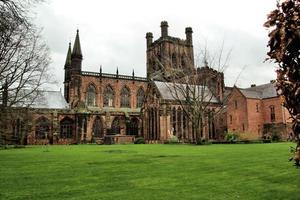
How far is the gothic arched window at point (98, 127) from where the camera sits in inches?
2315

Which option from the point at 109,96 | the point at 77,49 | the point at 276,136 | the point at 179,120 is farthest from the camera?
the point at 109,96

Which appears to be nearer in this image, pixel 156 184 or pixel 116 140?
pixel 156 184

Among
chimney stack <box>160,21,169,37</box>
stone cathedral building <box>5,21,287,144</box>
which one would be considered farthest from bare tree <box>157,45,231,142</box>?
chimney stack <box>160,21,169,37</box>

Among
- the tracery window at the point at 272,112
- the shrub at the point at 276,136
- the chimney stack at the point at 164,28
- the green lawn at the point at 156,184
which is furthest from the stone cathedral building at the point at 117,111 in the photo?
the green lawn at the point at 156,184

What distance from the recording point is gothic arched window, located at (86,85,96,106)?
2478 inches

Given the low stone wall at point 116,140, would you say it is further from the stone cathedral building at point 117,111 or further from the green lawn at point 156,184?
the green lawn at point 156,184

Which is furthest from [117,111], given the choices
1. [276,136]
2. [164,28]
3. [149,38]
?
[276,136]

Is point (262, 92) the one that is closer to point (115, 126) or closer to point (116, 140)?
point (116, 140)

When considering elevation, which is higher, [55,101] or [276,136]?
[55,101]

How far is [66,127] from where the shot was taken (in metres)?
57.2

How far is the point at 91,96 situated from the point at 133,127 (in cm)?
1043

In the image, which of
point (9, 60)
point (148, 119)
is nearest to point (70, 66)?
point (148, 119)

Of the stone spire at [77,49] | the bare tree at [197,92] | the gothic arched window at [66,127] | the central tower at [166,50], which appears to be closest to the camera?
the bare tree at [197,92]

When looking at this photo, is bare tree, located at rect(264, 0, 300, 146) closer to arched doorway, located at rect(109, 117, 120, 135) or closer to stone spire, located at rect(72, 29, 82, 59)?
arched doorway, located at rect(109, 117, 120, 135)
